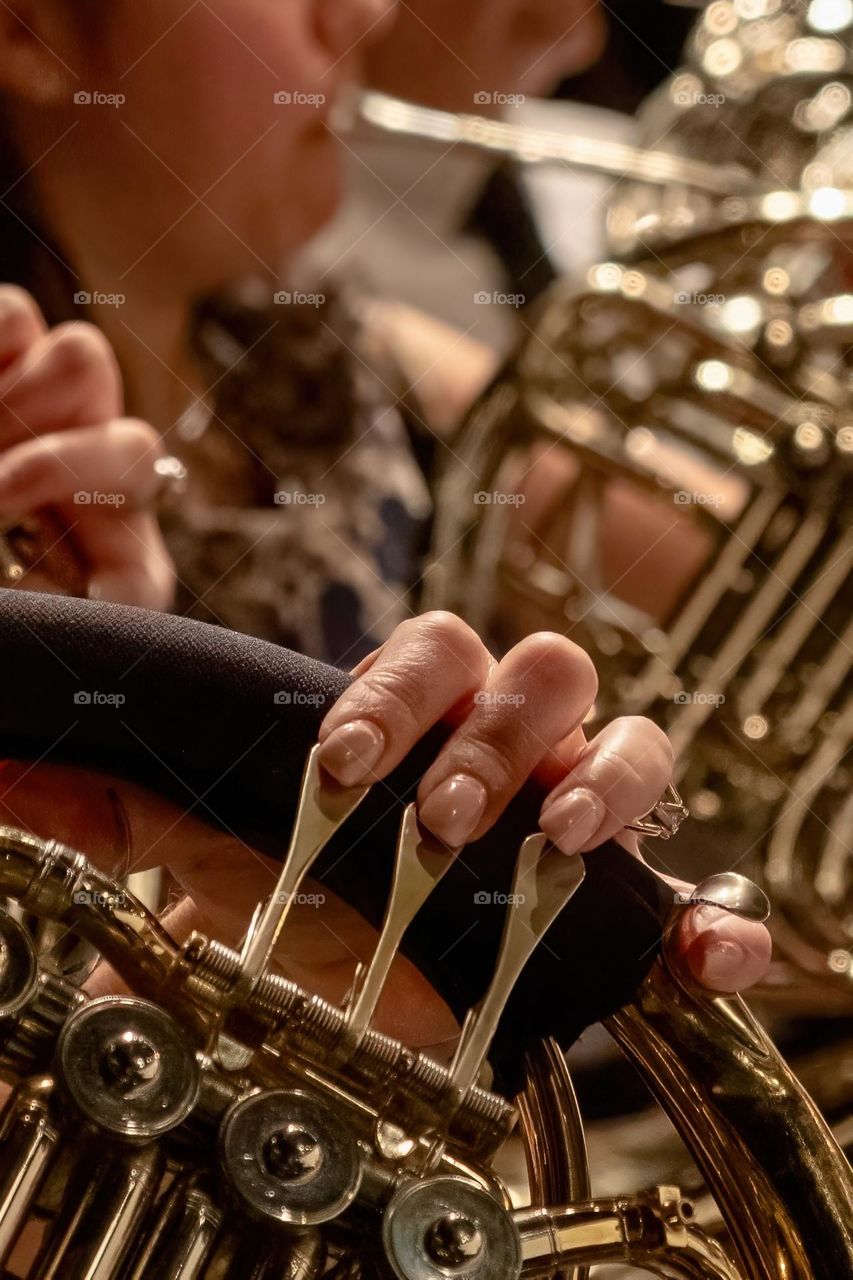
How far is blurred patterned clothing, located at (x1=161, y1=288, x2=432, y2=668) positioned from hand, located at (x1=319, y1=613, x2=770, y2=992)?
3.22 feet

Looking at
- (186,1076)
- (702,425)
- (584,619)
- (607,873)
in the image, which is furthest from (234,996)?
(702,425)

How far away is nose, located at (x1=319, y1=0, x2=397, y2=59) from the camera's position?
Answer: 1.62m

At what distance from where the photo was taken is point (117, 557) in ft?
3.64

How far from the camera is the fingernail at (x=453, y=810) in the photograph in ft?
1.61
